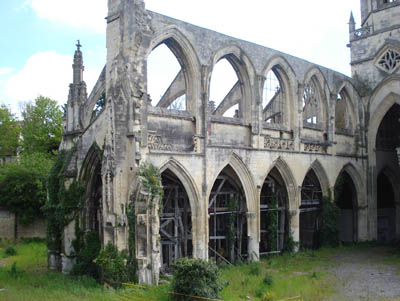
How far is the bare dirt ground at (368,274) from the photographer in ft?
37.2

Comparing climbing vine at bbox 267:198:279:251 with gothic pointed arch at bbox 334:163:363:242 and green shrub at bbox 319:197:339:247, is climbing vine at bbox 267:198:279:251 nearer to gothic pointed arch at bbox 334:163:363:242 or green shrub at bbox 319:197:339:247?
green shrub at bbox 319:197:339:247

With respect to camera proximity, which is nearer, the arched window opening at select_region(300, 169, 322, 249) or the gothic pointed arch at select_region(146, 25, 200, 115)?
the gothic pointed arch at select_region(146, 25, 200, 115)

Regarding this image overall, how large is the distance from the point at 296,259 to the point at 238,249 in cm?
215

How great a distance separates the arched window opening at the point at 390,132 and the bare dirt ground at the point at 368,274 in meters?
5.80

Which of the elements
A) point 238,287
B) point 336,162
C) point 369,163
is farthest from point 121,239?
point 369,163

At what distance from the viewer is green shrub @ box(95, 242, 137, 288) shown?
11258mm

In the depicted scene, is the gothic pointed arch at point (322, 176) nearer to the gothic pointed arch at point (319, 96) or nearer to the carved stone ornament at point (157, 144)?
the gothic pointed arch at point (319, 96)

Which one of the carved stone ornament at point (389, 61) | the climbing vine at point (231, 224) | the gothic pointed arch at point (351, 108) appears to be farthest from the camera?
the gothic pointed arch at point (351, 108)

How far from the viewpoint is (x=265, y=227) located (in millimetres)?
17375

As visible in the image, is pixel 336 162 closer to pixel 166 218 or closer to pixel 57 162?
pixel 166 218

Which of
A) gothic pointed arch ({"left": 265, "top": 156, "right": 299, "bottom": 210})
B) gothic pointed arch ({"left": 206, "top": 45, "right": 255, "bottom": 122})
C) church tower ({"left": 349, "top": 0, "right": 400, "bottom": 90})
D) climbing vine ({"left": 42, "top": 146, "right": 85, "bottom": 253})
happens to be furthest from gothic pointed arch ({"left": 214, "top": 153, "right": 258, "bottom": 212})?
church tower ({"left": 349, "top": 0, "right": 400, "bottom": 90})

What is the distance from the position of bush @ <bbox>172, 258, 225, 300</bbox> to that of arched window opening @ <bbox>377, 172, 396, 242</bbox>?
1445cm

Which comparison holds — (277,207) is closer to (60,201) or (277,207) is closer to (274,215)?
(274,215)

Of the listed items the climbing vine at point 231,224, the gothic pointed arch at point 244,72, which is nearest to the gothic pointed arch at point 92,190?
the climbing vine at point 231,224
